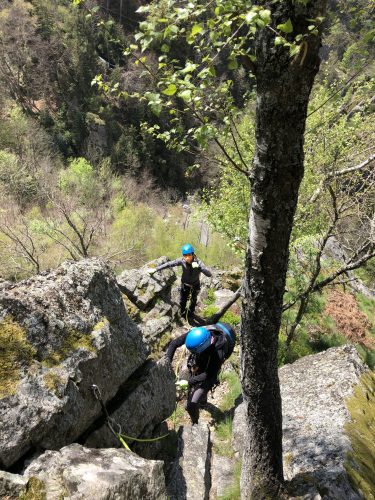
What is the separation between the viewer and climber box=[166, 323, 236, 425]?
6.18 meters

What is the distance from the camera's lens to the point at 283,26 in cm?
192

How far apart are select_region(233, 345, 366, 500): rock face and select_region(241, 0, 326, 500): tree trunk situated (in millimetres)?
814

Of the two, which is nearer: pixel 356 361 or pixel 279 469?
pixel 279 469

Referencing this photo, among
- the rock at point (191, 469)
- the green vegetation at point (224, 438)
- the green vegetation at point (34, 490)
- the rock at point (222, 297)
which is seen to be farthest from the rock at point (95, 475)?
the rock at point (222, 297)

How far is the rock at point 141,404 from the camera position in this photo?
4.19m

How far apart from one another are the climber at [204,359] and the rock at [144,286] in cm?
390

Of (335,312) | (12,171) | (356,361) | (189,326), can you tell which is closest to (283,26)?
(356,361)

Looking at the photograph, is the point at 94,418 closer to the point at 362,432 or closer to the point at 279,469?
the point at 279,469

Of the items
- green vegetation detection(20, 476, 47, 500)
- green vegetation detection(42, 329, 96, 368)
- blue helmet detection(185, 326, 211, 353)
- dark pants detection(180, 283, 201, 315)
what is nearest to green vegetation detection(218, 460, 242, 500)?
blue helmet detection(185, 326, 211, 353)

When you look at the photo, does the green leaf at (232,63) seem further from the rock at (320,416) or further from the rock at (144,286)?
the rock at (144,286)

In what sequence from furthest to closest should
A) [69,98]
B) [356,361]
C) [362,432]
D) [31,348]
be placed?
[69,98], [356,361], [362,432], [31,348]

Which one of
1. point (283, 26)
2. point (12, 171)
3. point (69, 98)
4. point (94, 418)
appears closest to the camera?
point (283, 26)

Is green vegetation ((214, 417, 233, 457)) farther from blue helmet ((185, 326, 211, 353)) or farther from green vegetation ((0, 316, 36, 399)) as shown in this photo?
green vegetation ((0, 316, 36, 399))

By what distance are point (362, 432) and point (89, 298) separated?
4.50 meters
